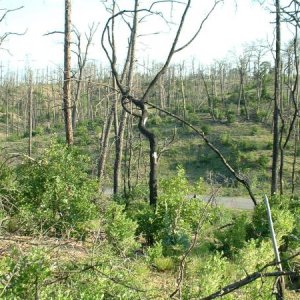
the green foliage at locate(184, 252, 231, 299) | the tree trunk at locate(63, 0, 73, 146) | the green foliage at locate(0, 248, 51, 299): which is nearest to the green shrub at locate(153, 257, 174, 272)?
the green foliage at locate(184, 252, 231, 299)

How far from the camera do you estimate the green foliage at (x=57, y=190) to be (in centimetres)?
954

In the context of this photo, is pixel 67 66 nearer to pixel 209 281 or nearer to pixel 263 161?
pixel 209 281

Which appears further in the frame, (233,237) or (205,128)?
(205,128)

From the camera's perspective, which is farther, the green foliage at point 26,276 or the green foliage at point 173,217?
the green foliage at point 173,217

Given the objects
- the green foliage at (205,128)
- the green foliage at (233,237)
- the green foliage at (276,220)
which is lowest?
the green foliage at (233,237)

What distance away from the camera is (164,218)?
32.2 ft

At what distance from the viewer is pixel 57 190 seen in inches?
386

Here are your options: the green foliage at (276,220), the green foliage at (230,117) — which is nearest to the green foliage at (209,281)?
the green foliage at (276,220)

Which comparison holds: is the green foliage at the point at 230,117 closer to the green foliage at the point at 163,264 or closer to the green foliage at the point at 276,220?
the green foliage at the point at 276,220

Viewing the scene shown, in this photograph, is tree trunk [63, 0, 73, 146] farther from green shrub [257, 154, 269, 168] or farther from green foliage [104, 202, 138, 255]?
green shrub [257, 154, 269, 168]

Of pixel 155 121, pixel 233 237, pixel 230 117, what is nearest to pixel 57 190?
pixel 233 237

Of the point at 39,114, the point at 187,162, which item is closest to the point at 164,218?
the point at 187,162

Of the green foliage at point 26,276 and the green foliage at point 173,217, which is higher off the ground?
the green foliage at point 26,276

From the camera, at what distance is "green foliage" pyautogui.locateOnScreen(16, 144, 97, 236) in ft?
31.3
